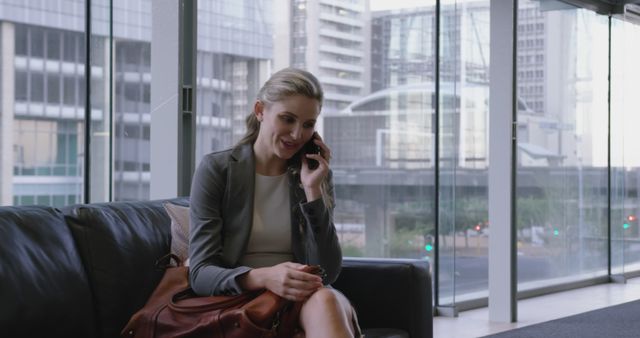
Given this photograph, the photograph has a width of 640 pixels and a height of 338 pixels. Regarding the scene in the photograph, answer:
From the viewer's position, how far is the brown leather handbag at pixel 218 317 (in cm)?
249

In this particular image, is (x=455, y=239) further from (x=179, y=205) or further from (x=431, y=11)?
(x=179, y=205)

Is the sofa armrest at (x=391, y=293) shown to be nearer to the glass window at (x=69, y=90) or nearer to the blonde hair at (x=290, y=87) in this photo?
the blonde hair at (x=290, y=87)

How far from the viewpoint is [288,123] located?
2871 millimetres

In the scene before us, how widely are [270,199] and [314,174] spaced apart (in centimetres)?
16

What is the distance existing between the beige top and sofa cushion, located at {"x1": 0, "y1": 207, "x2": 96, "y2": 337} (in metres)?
0.51

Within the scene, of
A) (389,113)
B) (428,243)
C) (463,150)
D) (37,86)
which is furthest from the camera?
(463,150)

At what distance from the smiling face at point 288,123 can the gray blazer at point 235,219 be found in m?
0.11

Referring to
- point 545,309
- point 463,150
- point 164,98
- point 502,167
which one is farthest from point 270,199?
point 545,309

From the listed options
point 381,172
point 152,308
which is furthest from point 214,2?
point 152,308

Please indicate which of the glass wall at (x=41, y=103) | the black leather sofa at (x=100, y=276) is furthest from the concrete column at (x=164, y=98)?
the black leather sofa at (x=100, y=276)

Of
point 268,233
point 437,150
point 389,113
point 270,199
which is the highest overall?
point 389,113

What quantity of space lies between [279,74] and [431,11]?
3635mm

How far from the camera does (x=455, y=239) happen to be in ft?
21.3

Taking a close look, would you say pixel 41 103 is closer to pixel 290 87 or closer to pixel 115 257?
pixel 115 257
